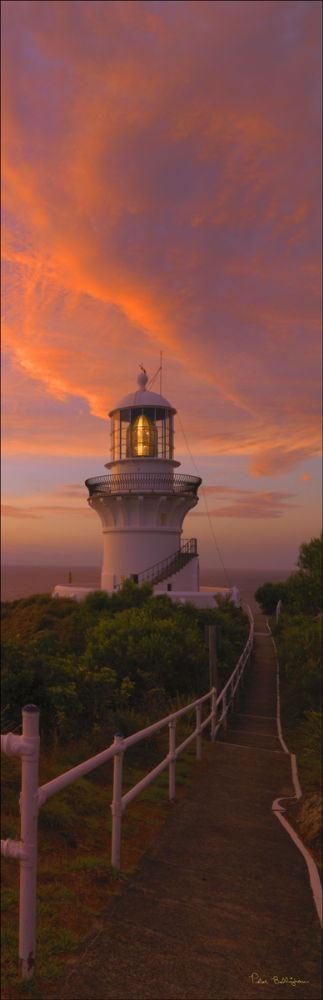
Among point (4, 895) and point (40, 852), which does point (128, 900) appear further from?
point (40, 852)

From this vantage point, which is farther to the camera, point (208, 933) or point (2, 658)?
point (2, 658)

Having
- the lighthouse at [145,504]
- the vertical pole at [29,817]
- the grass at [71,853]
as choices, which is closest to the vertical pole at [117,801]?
the grass at [71,853]

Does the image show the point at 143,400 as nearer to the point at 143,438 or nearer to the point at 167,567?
the point at 143,438

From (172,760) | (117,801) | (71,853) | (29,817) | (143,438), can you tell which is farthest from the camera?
(143,438)

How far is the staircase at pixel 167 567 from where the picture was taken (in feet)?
118

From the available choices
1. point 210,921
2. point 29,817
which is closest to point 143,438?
point 210,921

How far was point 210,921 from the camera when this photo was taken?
12.9ft

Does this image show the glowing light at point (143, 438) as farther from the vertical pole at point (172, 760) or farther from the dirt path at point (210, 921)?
the dirt path at point (210, 921)

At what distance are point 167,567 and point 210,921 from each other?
32664mm

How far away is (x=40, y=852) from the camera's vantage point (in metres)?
5.58

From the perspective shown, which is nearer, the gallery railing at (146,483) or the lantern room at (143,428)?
the gallery railing at (146,483)

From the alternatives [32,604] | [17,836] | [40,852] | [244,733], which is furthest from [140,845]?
[32,604]

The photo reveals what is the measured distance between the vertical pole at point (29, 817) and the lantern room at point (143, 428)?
34552mm

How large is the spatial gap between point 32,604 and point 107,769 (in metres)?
30.6
